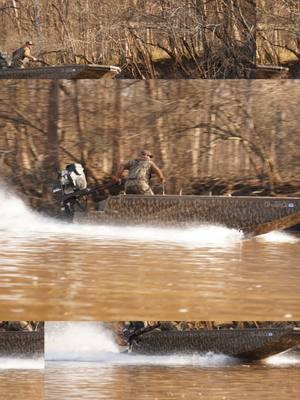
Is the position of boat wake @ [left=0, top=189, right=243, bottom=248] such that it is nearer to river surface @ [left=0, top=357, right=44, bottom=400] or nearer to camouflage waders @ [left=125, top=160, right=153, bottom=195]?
camouflage waders @ [left=125, top=160, right=153, bottom=195]

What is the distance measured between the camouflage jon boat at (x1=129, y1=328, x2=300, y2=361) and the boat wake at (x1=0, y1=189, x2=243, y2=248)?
102 centimetres

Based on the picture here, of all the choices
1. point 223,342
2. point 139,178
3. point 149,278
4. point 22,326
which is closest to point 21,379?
point 22,326

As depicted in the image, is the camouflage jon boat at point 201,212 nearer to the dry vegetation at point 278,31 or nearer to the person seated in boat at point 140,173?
the person seated in boat at point 140,173

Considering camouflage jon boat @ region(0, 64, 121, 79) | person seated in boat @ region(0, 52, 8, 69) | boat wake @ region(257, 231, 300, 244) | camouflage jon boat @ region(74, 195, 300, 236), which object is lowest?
boat wake @ region(257, 231, 300, 244)

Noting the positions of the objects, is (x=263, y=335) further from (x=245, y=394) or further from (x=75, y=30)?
(x=75, y=30)

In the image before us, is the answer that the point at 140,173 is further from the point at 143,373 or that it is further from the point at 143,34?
the point at 143,373

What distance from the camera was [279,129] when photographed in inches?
402

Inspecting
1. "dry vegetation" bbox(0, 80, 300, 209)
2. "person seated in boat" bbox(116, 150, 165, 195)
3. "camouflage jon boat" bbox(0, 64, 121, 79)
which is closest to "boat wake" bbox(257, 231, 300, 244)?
"dry vegetation" bbox(0, 80, 300, 209)

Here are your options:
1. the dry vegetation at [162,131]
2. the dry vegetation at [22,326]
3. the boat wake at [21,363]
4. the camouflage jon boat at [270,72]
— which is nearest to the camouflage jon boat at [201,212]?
the dry vegetation at [162,131]

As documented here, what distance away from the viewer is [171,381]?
9.67m

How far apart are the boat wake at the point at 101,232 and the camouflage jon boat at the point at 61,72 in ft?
2.67

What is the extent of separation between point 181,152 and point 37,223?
3.77 ft

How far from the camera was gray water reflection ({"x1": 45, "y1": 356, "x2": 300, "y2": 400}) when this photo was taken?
906 centimetres

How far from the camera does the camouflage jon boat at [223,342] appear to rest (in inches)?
420
